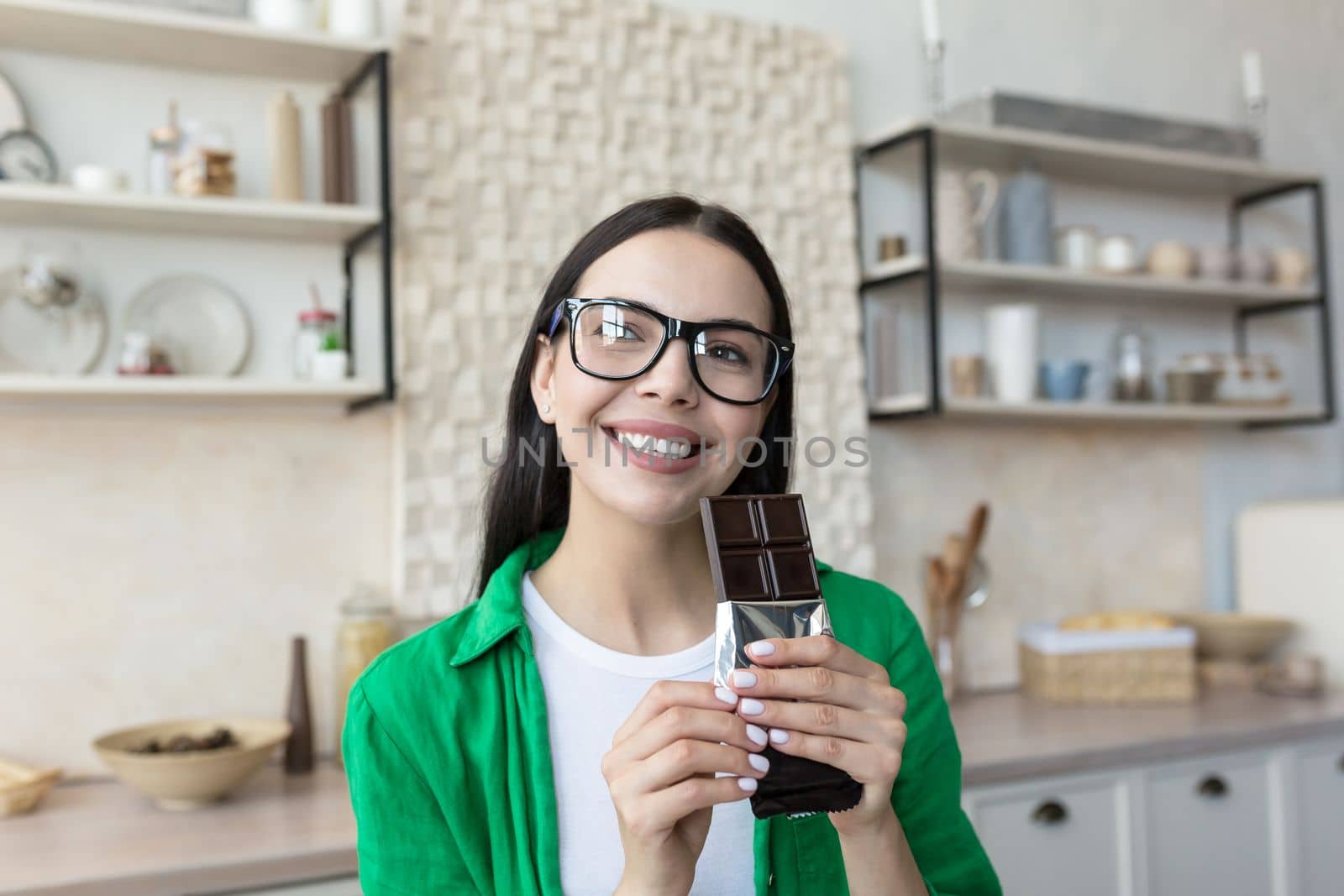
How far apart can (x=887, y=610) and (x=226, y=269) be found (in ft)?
4.93

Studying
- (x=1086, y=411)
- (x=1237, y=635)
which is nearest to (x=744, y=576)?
(x=1086, y=411)

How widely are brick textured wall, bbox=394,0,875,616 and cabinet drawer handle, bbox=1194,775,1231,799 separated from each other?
0.82m

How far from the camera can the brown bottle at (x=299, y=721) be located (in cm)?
203

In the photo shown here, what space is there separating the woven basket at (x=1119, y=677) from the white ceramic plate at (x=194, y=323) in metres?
1.92

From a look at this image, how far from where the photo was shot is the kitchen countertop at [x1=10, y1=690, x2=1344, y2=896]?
1543mm

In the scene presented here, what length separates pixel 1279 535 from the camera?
300cm

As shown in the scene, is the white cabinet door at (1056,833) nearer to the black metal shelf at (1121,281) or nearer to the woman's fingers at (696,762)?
the black metal shelf at (1121,281)

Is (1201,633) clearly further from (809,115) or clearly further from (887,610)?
(887,610)

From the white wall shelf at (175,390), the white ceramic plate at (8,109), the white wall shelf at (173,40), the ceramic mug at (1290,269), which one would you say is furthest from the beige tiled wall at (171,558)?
the ceramic mug at (1290,269)

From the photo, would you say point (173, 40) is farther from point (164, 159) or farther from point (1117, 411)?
point (1117, 411)

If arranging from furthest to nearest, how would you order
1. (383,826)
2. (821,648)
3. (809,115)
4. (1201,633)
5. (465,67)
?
(1201,633)
(809,115)
(465,67)
(383,826)
(821,648)

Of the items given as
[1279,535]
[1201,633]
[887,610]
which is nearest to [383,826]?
[887,610]

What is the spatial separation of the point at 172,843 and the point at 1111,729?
5.85 feet

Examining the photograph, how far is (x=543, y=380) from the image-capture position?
1.20 m
